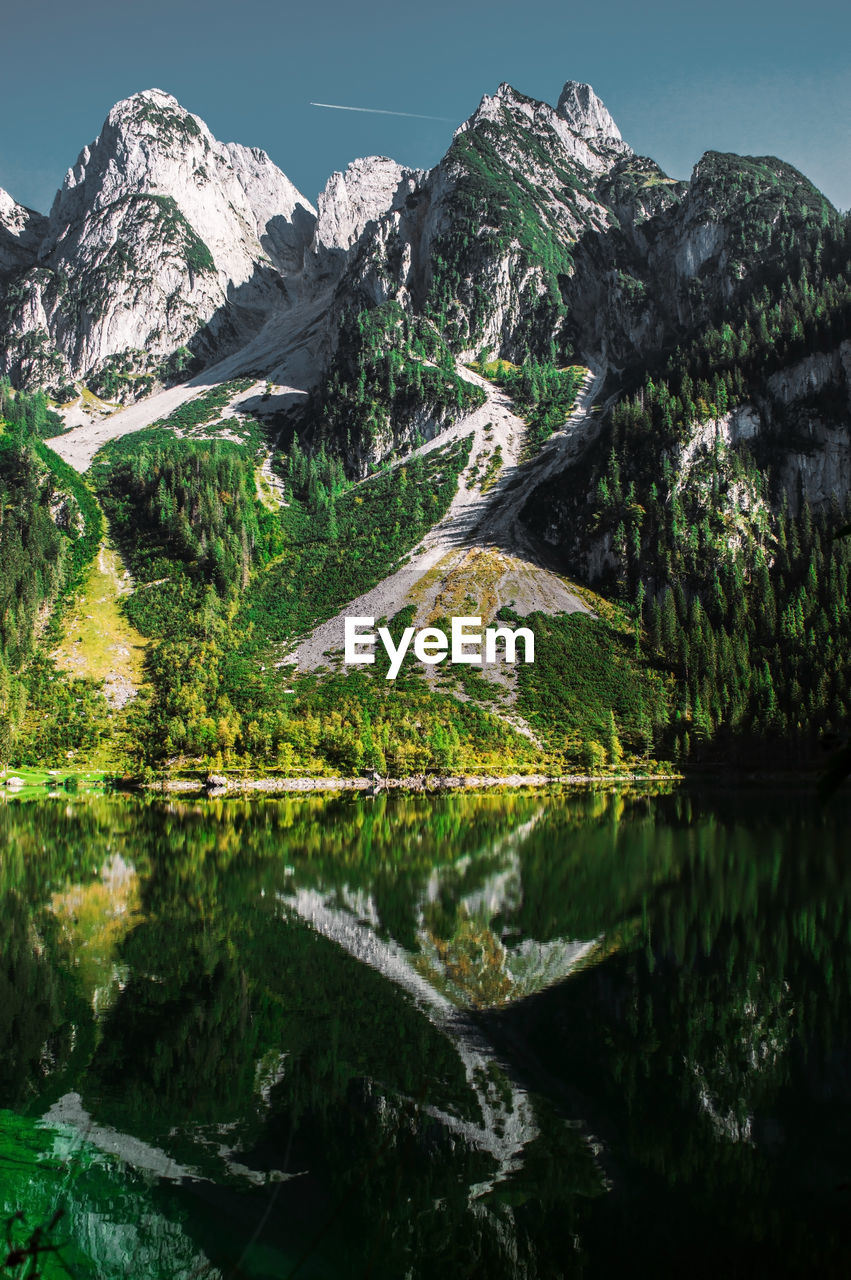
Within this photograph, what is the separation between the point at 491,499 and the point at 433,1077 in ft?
427

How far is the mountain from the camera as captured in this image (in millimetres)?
88938

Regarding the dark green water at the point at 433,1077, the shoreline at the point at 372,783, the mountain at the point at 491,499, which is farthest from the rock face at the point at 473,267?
the dark green water at the point at 433,1077

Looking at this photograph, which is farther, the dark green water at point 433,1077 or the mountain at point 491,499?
the mountain at point 491,499

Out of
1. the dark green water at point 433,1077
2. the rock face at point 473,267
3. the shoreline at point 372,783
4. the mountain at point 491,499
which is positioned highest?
the rock face at point 473,267

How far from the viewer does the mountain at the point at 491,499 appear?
88.9 m

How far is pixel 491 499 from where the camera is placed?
140 metres

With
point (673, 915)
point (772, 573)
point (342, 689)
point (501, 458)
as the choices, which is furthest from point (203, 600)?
point (673, 915)

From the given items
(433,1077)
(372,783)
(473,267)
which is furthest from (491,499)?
(433,1077)

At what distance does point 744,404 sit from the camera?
433 feet

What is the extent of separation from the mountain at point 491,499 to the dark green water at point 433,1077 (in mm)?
56443

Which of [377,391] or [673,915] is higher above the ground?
[377,391]

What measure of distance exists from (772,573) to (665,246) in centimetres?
9899

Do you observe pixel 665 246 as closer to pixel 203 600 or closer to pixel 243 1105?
pixel 203 600

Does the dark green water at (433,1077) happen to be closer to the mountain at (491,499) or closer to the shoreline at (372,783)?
the shoreline at (372,783)
